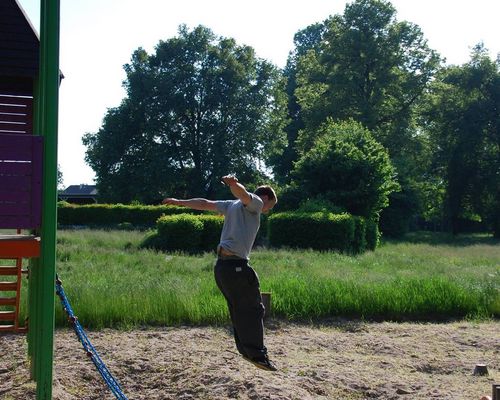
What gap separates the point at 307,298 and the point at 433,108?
46.1 m

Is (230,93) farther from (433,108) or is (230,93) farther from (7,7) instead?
(7,7)

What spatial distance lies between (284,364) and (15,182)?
441 centimetres

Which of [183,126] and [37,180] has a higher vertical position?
[183,126]

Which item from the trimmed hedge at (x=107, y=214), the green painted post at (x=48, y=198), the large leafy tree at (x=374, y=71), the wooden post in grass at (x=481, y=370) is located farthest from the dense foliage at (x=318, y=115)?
the green painted post at (x=48, y=198)

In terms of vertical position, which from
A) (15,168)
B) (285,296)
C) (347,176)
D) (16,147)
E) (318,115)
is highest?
(318,115)

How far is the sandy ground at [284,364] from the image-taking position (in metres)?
6.95

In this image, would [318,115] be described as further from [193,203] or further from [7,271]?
[193,203]

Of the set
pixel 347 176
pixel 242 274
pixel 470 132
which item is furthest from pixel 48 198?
pixel 470 132

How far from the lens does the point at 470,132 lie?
52438 mm

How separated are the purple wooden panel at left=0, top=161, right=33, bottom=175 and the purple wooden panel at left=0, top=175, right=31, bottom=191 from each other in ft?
0.11

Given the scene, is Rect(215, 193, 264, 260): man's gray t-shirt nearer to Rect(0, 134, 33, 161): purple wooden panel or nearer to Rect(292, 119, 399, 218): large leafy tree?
Rect(0, 134, 33, 161): purple wooden panel

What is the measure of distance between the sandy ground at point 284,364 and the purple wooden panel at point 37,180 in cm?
222

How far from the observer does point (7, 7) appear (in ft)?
23.5

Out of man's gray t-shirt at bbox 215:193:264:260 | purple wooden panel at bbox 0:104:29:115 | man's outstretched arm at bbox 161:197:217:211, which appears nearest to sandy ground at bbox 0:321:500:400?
man's gray t-shirt at bbox 215:193:264:260
